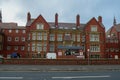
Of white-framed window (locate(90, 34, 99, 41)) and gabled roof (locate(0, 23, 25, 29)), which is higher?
gabled roof (locate(0, 23, 25, 29))

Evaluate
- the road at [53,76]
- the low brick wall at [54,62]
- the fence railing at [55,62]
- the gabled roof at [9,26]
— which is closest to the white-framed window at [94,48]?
the gabled roof at [9,26]

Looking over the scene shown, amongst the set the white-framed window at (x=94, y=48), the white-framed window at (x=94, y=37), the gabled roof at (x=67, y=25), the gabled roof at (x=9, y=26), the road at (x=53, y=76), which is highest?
the gabled roof at (x=9, y=26)

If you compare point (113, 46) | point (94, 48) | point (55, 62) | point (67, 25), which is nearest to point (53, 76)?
point (55, 62)

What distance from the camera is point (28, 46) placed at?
7938 cm

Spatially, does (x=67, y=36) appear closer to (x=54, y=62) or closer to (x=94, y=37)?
(x=94, y=37)

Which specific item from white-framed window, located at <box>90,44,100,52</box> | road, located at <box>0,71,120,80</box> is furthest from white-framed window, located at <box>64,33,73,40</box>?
road, located at <box>0,71,120,80</box>

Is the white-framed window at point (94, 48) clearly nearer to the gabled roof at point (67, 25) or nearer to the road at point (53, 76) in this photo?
the gabled roof at point (67, 25)

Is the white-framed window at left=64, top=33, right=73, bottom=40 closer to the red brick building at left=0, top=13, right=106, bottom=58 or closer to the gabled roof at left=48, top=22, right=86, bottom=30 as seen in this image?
the red brick building at left=0, top=13, right=106, bottom=58

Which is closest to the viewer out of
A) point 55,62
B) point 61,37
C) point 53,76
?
point 53,76

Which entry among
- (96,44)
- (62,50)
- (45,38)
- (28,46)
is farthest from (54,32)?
(62,50)

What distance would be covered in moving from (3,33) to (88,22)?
36660mm

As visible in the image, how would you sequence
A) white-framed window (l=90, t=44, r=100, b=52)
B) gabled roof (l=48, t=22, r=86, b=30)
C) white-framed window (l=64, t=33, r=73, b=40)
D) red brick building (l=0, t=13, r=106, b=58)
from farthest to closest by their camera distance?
gabled roof (l=48, t=22, r=86, b=30) → white-framed window (l=64, t=33, r=73, b=40) → white-framed window (l=90, t=44, r=100, b=52) → red brick building (l=0, t=13, r=106, b=58)

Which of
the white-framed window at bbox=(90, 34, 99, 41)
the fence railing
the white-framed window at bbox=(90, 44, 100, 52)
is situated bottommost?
the fence railing

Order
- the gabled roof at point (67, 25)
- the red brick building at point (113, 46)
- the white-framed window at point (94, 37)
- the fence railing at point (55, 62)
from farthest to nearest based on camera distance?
the red brick building at point (113, 46) → the gabled roof at point (67, 25) → the white-framed window at point (94, 37) → the fence railing at point (55, 62)
